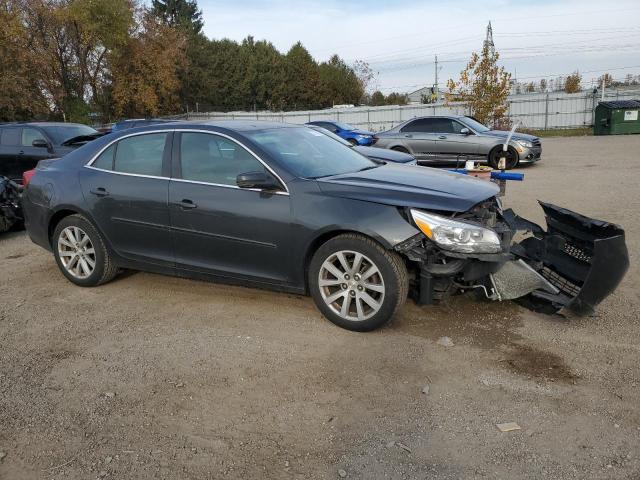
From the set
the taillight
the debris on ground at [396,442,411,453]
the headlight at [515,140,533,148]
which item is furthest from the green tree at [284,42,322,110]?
the debris on ground at [396,442,411,453]

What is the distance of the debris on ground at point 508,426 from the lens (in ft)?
9.73

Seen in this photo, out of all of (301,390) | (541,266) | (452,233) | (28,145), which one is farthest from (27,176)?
(541,266)

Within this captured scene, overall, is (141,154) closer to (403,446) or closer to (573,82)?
(403,446)

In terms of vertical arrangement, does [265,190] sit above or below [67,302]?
above

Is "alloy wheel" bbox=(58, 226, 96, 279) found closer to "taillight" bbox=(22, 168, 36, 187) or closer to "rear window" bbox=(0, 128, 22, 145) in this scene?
"taillight" bbox=(22, 168, 36, 187)

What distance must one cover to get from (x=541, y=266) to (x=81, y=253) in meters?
4.27

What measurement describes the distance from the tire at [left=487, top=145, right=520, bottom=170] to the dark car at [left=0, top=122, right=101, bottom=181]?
986 cm

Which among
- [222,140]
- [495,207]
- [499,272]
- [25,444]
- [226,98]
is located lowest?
[25,444]

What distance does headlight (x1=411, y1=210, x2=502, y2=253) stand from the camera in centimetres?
394

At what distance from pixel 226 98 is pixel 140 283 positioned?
59899mm

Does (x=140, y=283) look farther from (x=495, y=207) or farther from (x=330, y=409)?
(x=495, y=207)

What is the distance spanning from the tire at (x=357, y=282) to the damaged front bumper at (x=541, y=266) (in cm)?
18

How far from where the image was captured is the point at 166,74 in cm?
4128

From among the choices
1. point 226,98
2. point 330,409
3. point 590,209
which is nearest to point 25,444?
point 330,409
